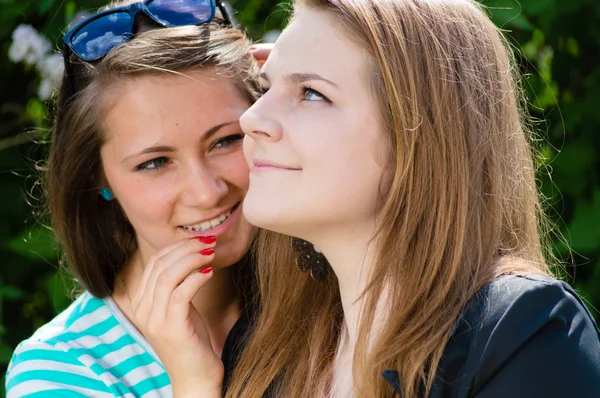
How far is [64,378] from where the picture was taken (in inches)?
96.8

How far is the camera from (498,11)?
2760 mm

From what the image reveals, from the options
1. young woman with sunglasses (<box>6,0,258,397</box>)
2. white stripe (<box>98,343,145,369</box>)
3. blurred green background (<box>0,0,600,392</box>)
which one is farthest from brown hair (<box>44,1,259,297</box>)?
blurred green background (<box>0,0,600,392</box>)

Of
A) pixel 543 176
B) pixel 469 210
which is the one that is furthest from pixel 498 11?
pixel 469 210

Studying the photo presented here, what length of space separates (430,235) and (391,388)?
12.6 inches

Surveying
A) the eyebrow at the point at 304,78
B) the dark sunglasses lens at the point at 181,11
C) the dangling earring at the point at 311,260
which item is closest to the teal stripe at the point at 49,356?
the dangling earring at the point at 311,260

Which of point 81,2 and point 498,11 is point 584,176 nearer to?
point 498,11

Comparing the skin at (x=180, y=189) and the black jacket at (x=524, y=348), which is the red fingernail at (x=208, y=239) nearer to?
the skin at (x=180, y=189)

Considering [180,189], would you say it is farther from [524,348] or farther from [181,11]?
[524,348]

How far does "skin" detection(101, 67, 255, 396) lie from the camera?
235 centimetres

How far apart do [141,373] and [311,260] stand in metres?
0.59

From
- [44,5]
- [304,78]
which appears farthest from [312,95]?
[44,5]

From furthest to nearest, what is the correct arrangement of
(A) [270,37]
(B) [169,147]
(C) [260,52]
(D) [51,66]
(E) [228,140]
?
(D) [51,66] → (A) [270,37] → (C) [260,52] → (E) [228,140] → (B) [169,147]

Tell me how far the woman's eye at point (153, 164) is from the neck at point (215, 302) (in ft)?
1.23

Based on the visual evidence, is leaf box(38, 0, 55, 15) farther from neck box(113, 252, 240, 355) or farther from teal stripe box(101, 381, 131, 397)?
teal stripe box(101, 381, 131, 397)
